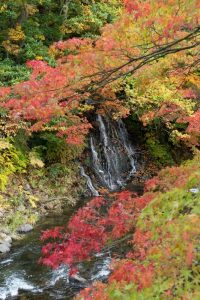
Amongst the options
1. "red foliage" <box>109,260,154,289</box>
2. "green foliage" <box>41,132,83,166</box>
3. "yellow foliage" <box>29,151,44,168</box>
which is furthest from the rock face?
"red foliage" <box>109,260,154,289</box>

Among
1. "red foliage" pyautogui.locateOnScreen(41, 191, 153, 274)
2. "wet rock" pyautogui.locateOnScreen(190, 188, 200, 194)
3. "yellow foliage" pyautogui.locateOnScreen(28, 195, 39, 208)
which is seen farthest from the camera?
"yellow foliage" pyautogui.locateOnScreen(28, 195, 39, 208)

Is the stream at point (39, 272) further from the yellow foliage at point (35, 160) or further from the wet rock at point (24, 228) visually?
the yellow foliage at point (35, 160)

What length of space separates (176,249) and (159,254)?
0.24 metres

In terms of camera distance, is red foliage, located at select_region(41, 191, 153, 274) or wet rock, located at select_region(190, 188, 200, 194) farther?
red foliage, located at select_region(41, 191, 153, 274)

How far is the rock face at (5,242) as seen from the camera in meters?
8.41

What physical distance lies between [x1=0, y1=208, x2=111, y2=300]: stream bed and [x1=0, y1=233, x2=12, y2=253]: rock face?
5.1 inches

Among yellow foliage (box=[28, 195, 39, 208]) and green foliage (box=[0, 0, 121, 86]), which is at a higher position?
green foliage (box=[0, 0, 121, 86])

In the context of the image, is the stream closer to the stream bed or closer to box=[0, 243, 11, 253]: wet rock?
the stream bed

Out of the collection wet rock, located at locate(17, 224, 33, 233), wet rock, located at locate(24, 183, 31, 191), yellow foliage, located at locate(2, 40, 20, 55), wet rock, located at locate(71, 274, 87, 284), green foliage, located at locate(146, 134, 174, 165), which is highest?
yellow foliage, located at locate(2, 40, 20, 55)

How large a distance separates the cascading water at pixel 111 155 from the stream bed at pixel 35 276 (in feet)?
17.7

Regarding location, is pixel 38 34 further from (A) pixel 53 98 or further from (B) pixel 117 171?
(A) pixel 53 98

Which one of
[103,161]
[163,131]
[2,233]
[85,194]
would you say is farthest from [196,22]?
[163,131]

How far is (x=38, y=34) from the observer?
14.6 meters

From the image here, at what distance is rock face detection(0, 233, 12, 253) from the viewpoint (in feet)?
27.6
